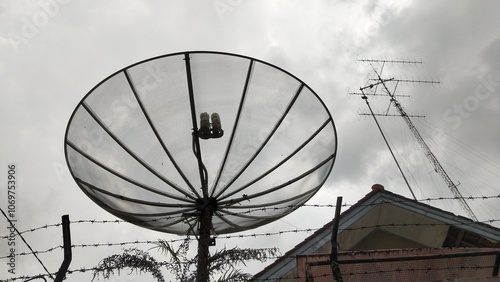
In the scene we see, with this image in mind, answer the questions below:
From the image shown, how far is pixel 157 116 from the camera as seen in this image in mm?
6285

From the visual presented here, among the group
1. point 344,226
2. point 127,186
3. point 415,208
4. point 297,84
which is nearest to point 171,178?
Answer: point 127,186

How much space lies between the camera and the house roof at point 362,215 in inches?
331

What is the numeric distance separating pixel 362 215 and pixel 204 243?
508 cm

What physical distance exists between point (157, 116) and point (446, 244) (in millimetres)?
7507

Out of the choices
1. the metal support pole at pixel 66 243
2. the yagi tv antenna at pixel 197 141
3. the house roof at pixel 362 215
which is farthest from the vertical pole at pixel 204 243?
the house roof at pixel 362 215

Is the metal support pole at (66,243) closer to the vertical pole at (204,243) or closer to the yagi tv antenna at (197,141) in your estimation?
the vertical pole at (204,243)

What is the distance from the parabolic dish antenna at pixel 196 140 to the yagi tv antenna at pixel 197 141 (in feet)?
0.05

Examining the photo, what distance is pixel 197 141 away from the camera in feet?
20.4

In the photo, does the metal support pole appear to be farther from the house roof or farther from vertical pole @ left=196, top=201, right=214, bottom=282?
the house roof

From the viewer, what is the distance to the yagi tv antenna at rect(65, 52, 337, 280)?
20.2ft

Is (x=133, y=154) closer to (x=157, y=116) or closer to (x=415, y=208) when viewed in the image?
(x=157, y=116)

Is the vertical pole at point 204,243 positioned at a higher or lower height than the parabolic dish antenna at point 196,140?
lower

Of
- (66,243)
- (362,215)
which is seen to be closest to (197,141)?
(66,243)

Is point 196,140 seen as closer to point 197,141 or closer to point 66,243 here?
point 197,141
